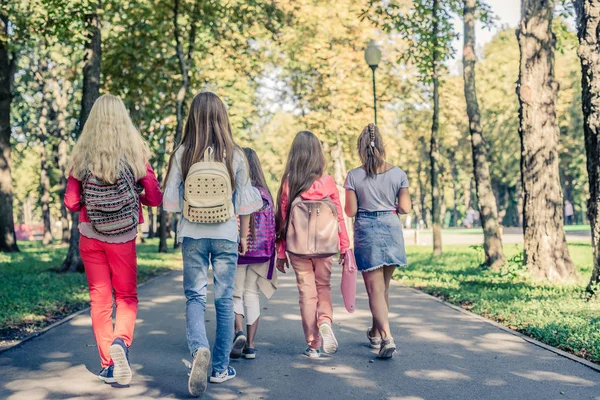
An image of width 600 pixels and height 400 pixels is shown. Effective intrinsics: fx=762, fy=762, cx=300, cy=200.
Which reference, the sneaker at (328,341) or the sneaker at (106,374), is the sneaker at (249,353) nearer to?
the sneaker at (328,341)

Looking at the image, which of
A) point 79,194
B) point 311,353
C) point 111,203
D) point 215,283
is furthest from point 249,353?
point 79,194

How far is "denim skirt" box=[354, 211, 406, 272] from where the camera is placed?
6883mm

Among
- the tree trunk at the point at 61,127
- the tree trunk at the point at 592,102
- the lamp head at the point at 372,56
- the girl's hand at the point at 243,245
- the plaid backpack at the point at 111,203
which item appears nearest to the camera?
the plaid backpack at the point at 111,203

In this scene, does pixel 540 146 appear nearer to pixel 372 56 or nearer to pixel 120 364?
pixel 372 56

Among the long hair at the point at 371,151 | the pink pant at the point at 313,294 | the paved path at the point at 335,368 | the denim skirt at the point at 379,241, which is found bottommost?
the paved path at the point at 335,368

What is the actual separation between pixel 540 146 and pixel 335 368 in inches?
314

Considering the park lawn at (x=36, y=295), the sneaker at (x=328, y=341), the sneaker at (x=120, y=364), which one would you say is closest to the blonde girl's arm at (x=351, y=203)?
the sneaker at (x=328, y=341)

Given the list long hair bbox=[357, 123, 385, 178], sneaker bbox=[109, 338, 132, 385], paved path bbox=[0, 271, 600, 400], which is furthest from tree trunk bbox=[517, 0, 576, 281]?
sneaker bbox=[109, 338, 132, 385]

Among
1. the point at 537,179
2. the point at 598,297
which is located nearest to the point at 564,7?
the point at 537,179

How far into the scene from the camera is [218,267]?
18.5 feet

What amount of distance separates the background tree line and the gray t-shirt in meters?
4.00

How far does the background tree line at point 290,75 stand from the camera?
52.6 ft

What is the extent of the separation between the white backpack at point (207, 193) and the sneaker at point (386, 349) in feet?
6.37

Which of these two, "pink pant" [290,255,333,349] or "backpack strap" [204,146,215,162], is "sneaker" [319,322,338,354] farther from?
"backpack strap" [204,146,215,162]
